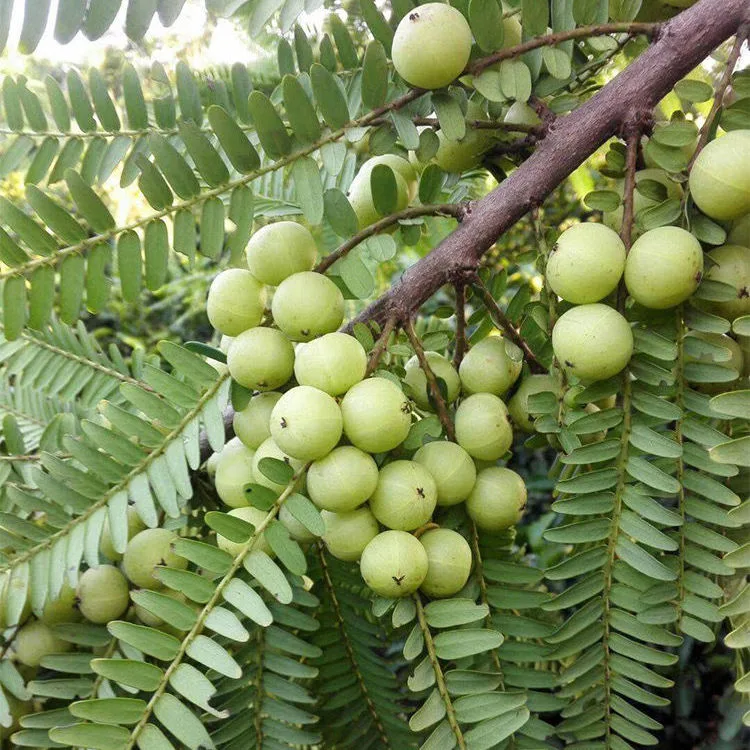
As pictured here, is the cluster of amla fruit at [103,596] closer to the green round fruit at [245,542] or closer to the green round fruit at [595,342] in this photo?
the green round fruit at [245,542]

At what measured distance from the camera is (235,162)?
0.86m

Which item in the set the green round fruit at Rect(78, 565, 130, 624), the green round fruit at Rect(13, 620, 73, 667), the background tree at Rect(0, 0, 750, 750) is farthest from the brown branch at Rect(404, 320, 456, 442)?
the green round fruit at Rect(13, 620, 73, 667)

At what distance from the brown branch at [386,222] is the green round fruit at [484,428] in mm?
243

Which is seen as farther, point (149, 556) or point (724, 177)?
point (149, 556)

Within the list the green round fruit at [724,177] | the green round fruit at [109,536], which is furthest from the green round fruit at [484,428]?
the green round fruit at [109,536]

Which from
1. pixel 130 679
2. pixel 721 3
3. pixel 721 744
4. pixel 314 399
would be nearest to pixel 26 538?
pixel 130 679

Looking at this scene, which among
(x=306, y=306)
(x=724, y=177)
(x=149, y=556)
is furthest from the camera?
(x=149, y=556)

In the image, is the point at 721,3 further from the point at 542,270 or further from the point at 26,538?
the point at 26,538

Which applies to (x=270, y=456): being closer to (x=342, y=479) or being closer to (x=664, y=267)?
(x=342, y=479)

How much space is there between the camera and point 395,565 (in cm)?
75

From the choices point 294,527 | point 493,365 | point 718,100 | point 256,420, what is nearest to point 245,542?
point 294,527

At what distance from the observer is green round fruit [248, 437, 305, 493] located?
823 millimetres

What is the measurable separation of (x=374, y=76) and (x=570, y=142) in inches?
9.9

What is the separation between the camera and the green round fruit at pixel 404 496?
2.57 feet
